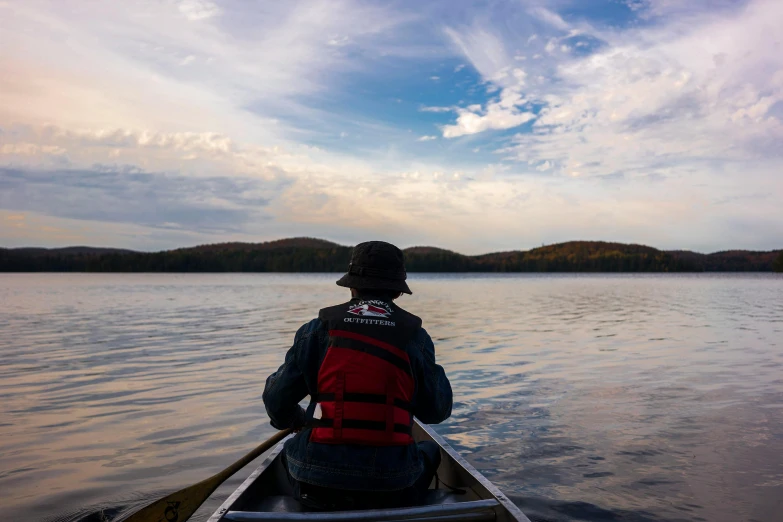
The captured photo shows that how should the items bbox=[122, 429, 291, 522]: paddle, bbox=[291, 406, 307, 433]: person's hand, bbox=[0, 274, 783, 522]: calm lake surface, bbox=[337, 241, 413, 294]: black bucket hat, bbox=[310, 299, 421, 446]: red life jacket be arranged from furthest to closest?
bbox=[0, 274, 783, 522]: calm lake surface < bbox=[122, 429, 291, 522]: paddle < bbox=[291, 406, 307, 433]: person's hand < bbox=[337, 241, 413, 294]: black bucket hat < bbox=[310, 299, 421, 446]: red life jacket

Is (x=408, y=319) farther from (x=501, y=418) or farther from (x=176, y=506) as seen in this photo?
(x=501, y=418)

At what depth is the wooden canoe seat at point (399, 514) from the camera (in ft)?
13.8

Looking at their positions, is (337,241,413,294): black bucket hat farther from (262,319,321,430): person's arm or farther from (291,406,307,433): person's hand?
(291,406,307,433): person's hand

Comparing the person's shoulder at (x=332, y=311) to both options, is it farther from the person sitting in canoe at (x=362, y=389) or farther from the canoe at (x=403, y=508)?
the canoe at (x=403, y=508)

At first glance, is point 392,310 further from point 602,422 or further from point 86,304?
point 86,304

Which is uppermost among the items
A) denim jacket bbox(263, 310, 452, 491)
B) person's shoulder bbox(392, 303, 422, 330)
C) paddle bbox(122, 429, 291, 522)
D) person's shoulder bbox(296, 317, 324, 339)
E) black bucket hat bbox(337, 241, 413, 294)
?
black bucket hat bbox(337, 241, 413, 294)

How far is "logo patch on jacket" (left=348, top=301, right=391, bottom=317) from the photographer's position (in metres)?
4.21

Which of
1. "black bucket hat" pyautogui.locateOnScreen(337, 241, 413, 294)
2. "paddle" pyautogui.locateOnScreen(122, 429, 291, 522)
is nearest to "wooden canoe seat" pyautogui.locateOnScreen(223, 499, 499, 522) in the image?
"paddle" pyautogui.locateOnScreen(122, 429, 291, 522)

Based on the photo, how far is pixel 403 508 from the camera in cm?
431

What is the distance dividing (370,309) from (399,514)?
4.66 feet

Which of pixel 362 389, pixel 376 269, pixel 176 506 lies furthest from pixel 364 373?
pixel 176 506

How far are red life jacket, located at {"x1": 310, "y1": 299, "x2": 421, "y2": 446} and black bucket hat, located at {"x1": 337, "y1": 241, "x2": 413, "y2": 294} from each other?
6.1 inches

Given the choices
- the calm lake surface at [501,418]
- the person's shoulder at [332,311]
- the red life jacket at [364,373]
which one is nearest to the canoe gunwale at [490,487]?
the red life jacket at [364,373]

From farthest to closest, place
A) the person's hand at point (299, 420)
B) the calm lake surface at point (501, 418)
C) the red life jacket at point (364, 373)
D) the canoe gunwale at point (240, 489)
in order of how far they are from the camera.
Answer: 1. the calm lake surface at point (501, 418)
2. the person's hand at point (299, 420)
3. the canoe gunwale at point (240, 489)
4. the red life jacket at point (364, 373)
